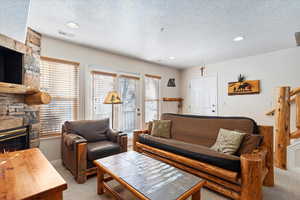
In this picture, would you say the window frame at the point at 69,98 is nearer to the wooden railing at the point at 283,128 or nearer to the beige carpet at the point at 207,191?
the beige carpet at the point at 207,191

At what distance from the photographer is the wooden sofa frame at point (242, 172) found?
1547 millimetres

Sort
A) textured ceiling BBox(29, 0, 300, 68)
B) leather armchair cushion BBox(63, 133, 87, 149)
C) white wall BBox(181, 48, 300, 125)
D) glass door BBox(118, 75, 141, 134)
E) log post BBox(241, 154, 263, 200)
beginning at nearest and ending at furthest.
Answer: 1. log post BBox(241, 154, 263, 200)
2. textured ceiling BBox(29, 0, 300, 68)
3. leather armchair cushion BBox(63, 133, 87, 149)
4. white wall BBox(181, 48, 300, 125)
5. glass door BBox(118, 75, 141, 134)

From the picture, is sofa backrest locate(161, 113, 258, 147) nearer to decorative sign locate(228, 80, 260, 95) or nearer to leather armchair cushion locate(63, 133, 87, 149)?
leather armchair cushion locate(63, 133, 87, 149)

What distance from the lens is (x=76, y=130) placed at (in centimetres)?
269

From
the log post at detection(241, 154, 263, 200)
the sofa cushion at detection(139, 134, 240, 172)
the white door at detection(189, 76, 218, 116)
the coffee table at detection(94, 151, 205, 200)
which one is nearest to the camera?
the coffee table at detection(94, 151, 205, 200)

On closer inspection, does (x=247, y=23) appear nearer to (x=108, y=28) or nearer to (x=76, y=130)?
(x=108, y=28)

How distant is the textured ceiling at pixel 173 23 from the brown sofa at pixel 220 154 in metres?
1.57

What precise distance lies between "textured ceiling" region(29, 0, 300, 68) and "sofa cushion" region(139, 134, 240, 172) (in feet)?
6.39

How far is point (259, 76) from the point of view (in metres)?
3.72

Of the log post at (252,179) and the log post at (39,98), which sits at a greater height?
the log post at (39,98)

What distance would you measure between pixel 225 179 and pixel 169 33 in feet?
8.02

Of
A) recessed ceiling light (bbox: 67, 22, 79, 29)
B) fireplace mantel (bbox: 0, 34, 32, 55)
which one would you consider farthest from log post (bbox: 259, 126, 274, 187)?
fireplace mantel (bbox: 0, 34, 32, 55)

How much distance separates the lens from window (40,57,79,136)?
2777mm

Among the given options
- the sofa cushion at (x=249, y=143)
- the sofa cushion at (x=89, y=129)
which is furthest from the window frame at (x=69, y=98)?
the sofa cushion at (x=249, y=143)
